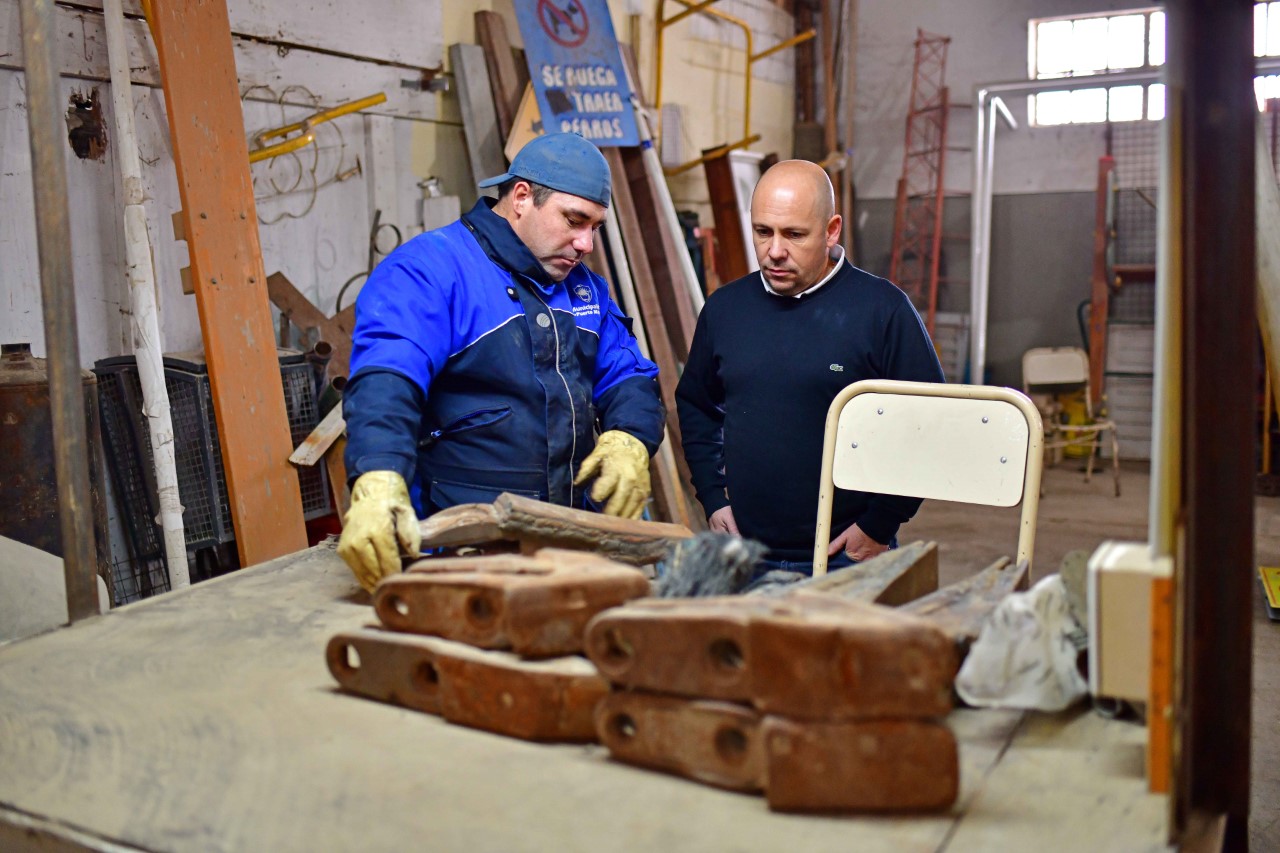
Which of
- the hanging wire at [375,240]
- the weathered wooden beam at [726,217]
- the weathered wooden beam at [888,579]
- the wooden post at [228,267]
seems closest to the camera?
the weathered wooden beam at [888,579]

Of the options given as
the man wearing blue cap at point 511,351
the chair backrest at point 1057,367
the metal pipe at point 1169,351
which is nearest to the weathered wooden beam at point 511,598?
the metal pipe at point 1169,351

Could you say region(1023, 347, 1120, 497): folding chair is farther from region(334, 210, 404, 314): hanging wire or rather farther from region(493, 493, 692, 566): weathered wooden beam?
region(493, 493, 692, 566): weathered wooden beam

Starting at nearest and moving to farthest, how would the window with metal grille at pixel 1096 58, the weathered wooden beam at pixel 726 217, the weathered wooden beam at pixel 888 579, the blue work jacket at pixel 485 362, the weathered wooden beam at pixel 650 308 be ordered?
the weathered wooden beam at pixel 888 579, the blue work jacket at pixel 485 362, the weathered wooden beam at pixel 650 308, the weathered wooden beam at pixel 726 217, the window with metal grille at pixel 1096 58

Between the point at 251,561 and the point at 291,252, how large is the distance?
1473 millimetres

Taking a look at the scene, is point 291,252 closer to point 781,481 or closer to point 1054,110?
point 781,481

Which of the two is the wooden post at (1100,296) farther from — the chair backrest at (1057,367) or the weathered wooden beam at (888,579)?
the weathered wooden beam at (888,579)

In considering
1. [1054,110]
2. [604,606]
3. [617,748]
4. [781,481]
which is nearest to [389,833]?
[617,748]

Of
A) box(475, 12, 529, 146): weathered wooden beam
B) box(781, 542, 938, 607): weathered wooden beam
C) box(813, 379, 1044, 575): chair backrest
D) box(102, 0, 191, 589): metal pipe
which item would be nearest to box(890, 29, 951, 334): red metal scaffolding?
box(475, 12, 529, 146): weathered wooden beam

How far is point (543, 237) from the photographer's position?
2.36 m

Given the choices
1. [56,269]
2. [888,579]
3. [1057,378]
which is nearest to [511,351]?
[56,269]

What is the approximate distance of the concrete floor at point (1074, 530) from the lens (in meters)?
3.94

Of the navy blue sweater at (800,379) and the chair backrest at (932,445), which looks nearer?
the chair backrest at (932,445)

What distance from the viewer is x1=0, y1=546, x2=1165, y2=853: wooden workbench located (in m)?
1.05

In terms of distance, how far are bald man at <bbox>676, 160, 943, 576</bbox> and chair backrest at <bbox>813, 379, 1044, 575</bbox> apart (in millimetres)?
257
